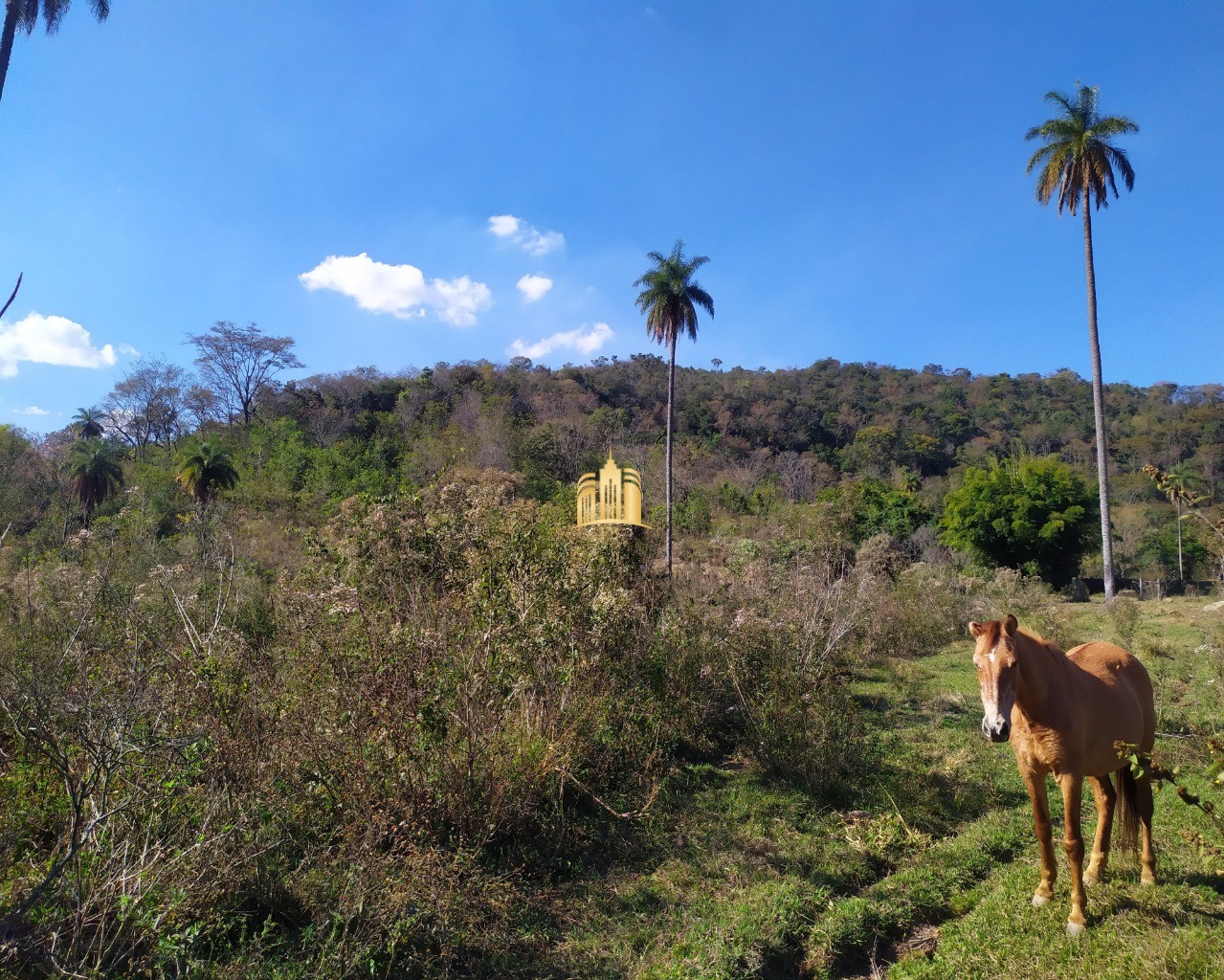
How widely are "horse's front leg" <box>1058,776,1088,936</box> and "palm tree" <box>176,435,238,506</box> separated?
22556 millimetres

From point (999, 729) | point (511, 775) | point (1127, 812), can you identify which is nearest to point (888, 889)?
point (1127, 812)

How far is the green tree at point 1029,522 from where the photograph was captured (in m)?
23.8

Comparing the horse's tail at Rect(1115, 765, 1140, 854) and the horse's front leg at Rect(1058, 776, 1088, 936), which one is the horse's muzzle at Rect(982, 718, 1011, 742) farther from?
the horse's tail at Rect(1115, 765, 1140, 854)

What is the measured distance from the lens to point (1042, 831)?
11.2ft

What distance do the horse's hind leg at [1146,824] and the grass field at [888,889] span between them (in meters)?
0.07

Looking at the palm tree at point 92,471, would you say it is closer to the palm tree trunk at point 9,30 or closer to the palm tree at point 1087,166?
the palm tree trunk at point 9,30

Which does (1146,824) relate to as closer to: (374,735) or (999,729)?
(999,729)

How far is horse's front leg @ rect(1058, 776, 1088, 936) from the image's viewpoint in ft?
10.6

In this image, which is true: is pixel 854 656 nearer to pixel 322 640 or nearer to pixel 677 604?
pixel 677 604

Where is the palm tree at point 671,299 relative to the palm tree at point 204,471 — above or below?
above

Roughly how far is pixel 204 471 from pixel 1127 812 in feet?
76.4

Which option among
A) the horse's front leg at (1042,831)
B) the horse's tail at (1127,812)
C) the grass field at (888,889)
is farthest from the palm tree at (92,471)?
the horse's tail at (1127,812)

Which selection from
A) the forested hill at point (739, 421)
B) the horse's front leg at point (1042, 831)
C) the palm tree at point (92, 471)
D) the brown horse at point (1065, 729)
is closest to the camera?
the brown horse at point (1065, 729)

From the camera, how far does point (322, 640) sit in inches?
172
